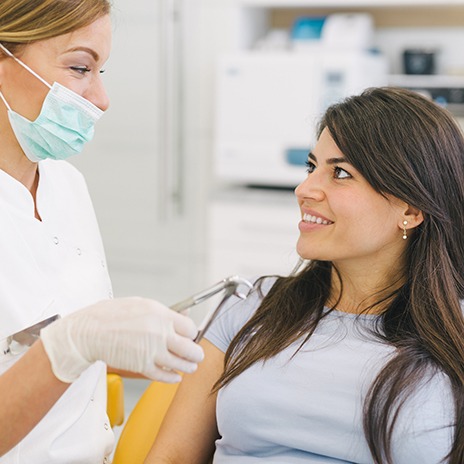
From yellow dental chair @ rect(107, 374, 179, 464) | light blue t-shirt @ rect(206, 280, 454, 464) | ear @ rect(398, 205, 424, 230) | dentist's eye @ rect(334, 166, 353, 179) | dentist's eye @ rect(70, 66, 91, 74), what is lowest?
yellow dental chair @ rect(107, 374, 179, 464)

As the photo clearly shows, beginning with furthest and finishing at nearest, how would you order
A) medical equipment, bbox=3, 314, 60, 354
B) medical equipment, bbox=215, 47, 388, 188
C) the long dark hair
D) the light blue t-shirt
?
medical equipment, bbox=215, 47, 388, 188
the long dark hair
the light blue t-shirt
medical equipment, bbox=3, 314, 60, 354

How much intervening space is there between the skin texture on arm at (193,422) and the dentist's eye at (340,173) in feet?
1.42

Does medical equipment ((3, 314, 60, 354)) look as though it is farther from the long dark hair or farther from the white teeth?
the white teeth

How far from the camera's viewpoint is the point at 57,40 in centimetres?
144

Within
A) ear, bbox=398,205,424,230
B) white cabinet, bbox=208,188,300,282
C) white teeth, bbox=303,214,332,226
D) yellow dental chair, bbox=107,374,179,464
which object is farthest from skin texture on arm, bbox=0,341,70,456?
white cabinet, bbox=208,188,300,282

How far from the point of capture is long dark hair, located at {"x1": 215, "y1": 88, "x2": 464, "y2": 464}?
1592 mm

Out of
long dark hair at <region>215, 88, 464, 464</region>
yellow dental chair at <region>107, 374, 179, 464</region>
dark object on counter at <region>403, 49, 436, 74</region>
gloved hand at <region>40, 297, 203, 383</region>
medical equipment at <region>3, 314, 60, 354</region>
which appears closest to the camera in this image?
gloved hand at <region>40, 297, 203, 383</region>

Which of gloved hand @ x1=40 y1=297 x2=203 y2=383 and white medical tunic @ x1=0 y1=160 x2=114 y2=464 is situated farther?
white medical tunic @ x1=0 y1=160 x2=114 y2=464

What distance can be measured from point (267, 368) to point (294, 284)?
0.80 ft

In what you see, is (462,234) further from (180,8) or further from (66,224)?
(180,8)

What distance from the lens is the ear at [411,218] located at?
1.67 metres

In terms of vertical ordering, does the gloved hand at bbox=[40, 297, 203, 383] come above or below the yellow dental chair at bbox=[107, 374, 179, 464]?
above

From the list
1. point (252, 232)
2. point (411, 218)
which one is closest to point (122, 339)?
point (411, 218)

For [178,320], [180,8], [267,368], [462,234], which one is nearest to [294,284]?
[267,368]
